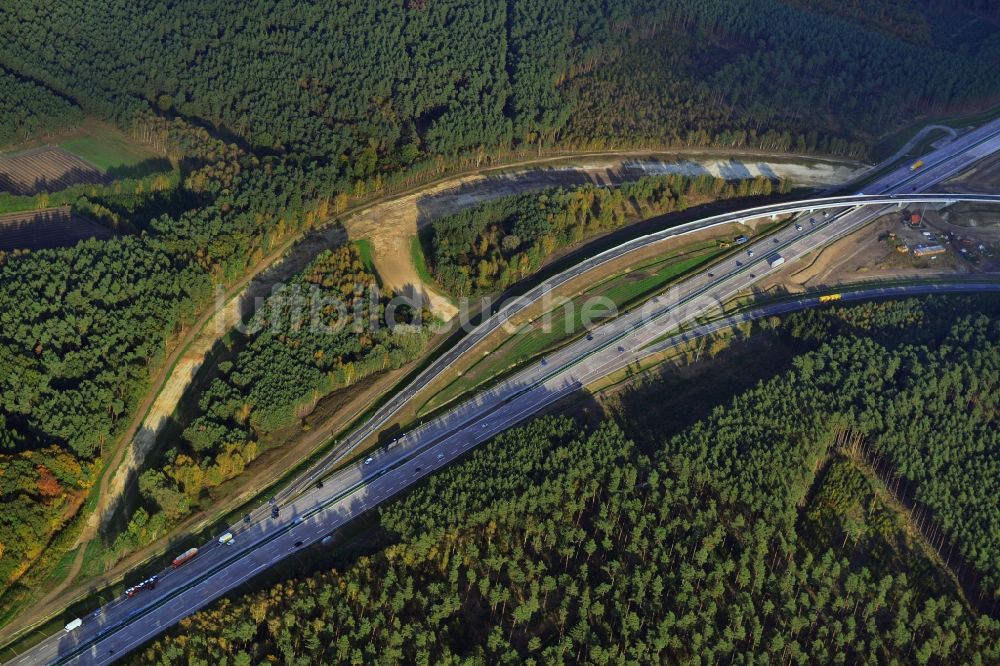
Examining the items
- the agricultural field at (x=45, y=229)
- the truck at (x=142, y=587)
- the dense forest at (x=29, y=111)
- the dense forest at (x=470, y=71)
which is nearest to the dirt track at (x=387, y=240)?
the truck at (x=142, y=587)

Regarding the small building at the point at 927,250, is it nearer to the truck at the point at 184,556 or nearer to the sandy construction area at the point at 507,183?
the sandy construction area at the point at 507,183

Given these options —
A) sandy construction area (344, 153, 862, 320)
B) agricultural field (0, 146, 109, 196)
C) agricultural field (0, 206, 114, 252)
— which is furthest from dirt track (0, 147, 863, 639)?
agricultural field (0, 146, 109, 196)

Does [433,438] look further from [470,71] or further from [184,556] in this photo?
[470,71]

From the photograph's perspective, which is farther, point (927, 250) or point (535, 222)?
point (927, 250)

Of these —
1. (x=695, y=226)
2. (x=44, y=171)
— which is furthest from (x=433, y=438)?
(x=44, y=171)

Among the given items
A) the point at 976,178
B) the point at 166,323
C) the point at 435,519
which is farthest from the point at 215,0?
the point at 976,178
